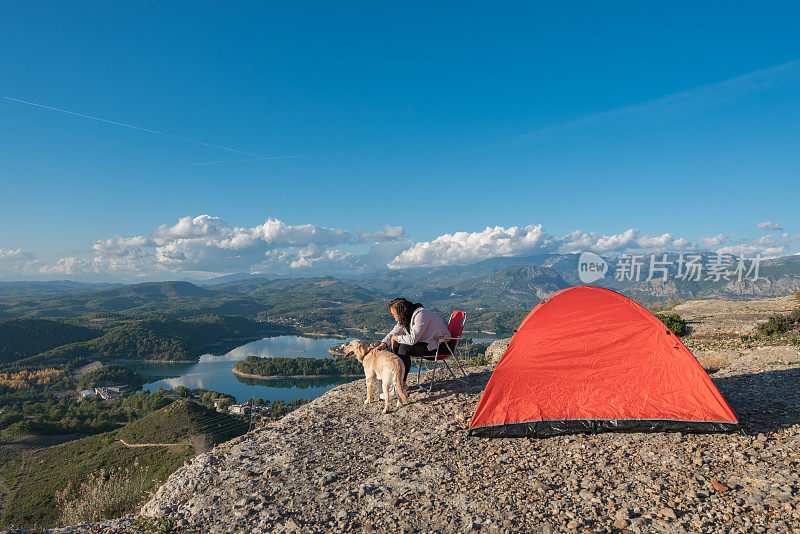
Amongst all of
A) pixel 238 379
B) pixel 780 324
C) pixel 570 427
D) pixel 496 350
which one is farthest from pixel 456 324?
pixel 238 379

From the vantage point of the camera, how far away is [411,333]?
8625 millimetres

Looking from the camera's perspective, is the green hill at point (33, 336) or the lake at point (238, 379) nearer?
the lake at point (238, 379)

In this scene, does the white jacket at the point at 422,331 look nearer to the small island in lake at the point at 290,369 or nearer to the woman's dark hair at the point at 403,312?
the woman's dark hair at the point at 403,312

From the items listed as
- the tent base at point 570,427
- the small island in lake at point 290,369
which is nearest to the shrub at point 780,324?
the tent base at point 570,427

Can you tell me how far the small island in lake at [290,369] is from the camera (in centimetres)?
11200

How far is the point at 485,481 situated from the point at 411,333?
3.86 m

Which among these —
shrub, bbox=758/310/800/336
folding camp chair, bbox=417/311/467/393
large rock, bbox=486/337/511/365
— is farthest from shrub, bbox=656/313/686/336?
folding camp chair, bbox=417/311/467/393

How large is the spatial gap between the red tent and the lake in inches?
3459

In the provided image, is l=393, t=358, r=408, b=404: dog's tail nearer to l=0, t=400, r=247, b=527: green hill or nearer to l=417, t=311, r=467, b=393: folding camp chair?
l=417, t=311, r=467, b=393: folding camp chair

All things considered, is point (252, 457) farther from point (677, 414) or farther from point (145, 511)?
point (677, 414)

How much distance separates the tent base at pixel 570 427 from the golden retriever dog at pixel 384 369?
199 centimetres

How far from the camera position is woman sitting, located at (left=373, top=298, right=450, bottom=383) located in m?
8.67

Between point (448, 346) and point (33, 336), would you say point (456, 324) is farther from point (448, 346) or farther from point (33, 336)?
point (33, 336)

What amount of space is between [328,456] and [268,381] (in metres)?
113
